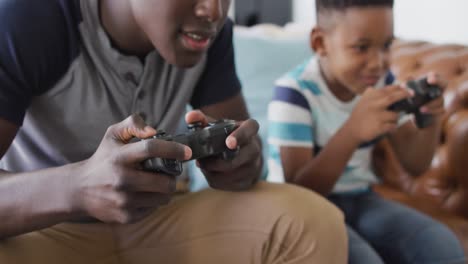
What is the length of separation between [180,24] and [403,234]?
564mm

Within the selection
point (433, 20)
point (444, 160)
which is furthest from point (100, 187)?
Result: point (433, 20)

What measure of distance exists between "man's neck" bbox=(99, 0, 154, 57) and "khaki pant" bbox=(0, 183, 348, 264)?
0.24 m

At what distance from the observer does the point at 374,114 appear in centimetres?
91

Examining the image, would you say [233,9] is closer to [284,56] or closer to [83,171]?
[284,56]

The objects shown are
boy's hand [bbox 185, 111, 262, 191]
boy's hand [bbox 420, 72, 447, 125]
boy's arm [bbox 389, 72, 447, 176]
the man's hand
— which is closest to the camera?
the man's hand

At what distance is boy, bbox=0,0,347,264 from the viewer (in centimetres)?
61

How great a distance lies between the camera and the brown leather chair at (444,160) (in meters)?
1.18

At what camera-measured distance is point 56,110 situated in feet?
2.39

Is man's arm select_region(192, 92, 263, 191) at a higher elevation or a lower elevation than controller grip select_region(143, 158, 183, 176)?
lower

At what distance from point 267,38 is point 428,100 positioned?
762mm

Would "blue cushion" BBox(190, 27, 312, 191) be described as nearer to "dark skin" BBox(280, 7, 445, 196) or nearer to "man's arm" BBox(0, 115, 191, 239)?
"dark skin" BBox(280, 7, 445, 196)

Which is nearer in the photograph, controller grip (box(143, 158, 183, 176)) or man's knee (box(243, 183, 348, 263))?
controller grip (box(143, 158, 183, 176))

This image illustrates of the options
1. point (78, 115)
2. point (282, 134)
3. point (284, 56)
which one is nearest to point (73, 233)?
point (78, 115)

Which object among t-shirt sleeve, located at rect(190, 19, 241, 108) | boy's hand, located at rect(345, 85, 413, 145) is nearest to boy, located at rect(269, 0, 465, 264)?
boy's hand, located at rect(345, 85, 413, 145)
